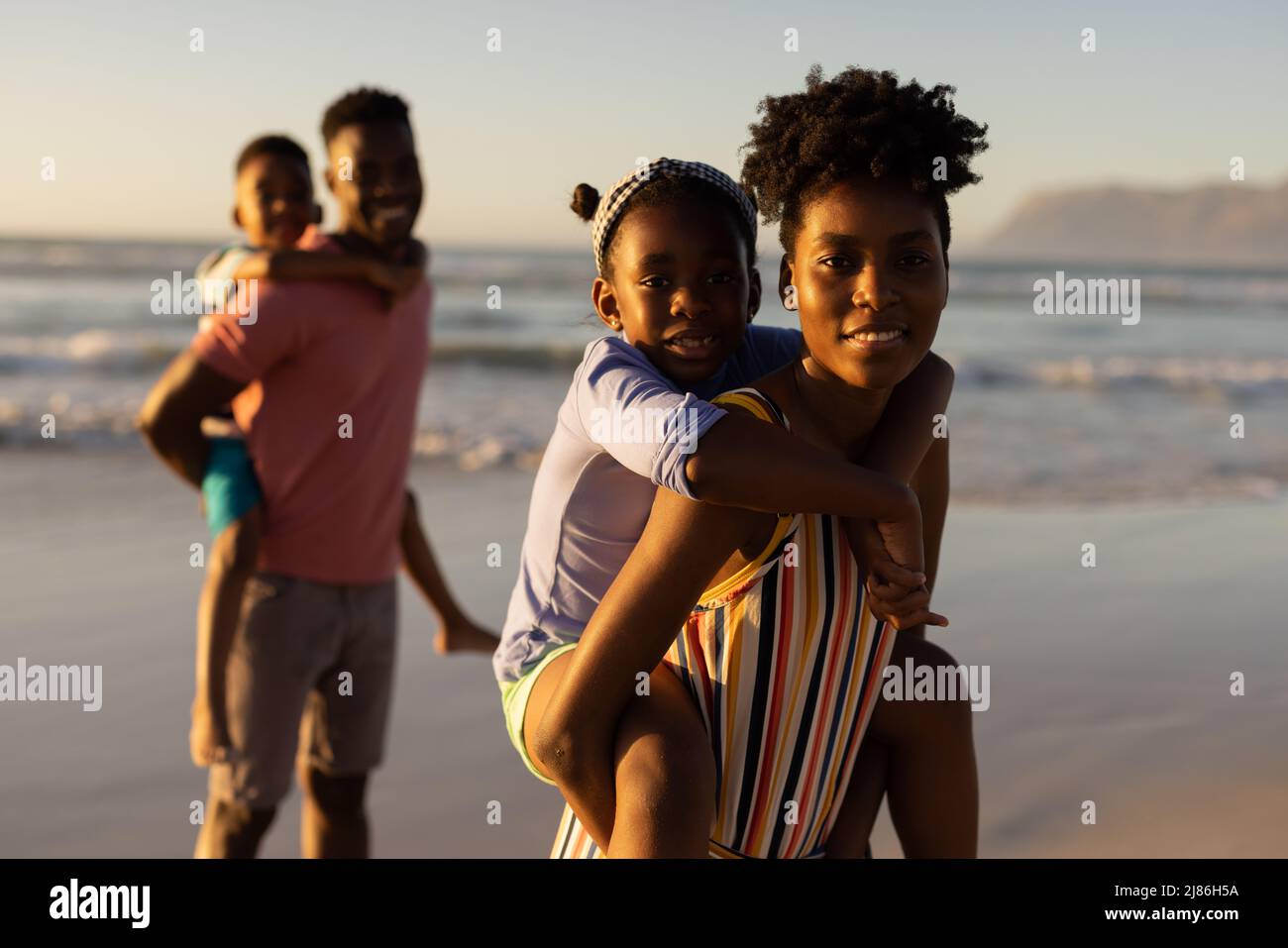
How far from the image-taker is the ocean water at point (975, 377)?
10.0 metres

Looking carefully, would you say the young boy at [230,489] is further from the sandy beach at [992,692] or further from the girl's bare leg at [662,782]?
the girl's bare leg at [662,782]

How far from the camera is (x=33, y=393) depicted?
13.3 m

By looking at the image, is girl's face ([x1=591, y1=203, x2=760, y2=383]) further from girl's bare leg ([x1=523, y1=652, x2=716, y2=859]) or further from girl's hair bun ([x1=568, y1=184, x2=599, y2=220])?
girl's bare leg ([x1=523, y1=652, x2=716, y2=859])

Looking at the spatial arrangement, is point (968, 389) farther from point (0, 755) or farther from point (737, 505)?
point (737, 505)

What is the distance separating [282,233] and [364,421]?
1081 millimetres

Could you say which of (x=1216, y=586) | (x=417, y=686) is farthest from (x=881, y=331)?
(x=1216, y=586)

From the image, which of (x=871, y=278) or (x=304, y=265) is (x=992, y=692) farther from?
(x=871, y=278)

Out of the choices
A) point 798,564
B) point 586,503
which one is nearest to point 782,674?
point 798,564

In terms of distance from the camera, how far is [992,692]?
5.57 m

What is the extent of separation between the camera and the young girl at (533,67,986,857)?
5.36 feet

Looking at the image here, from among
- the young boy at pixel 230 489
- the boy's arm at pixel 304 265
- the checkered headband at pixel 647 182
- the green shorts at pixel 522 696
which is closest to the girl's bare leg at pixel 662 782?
the green shorts at pixel 522 696

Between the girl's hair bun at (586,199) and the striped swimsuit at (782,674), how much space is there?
69cm

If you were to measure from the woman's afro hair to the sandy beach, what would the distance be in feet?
10.3
